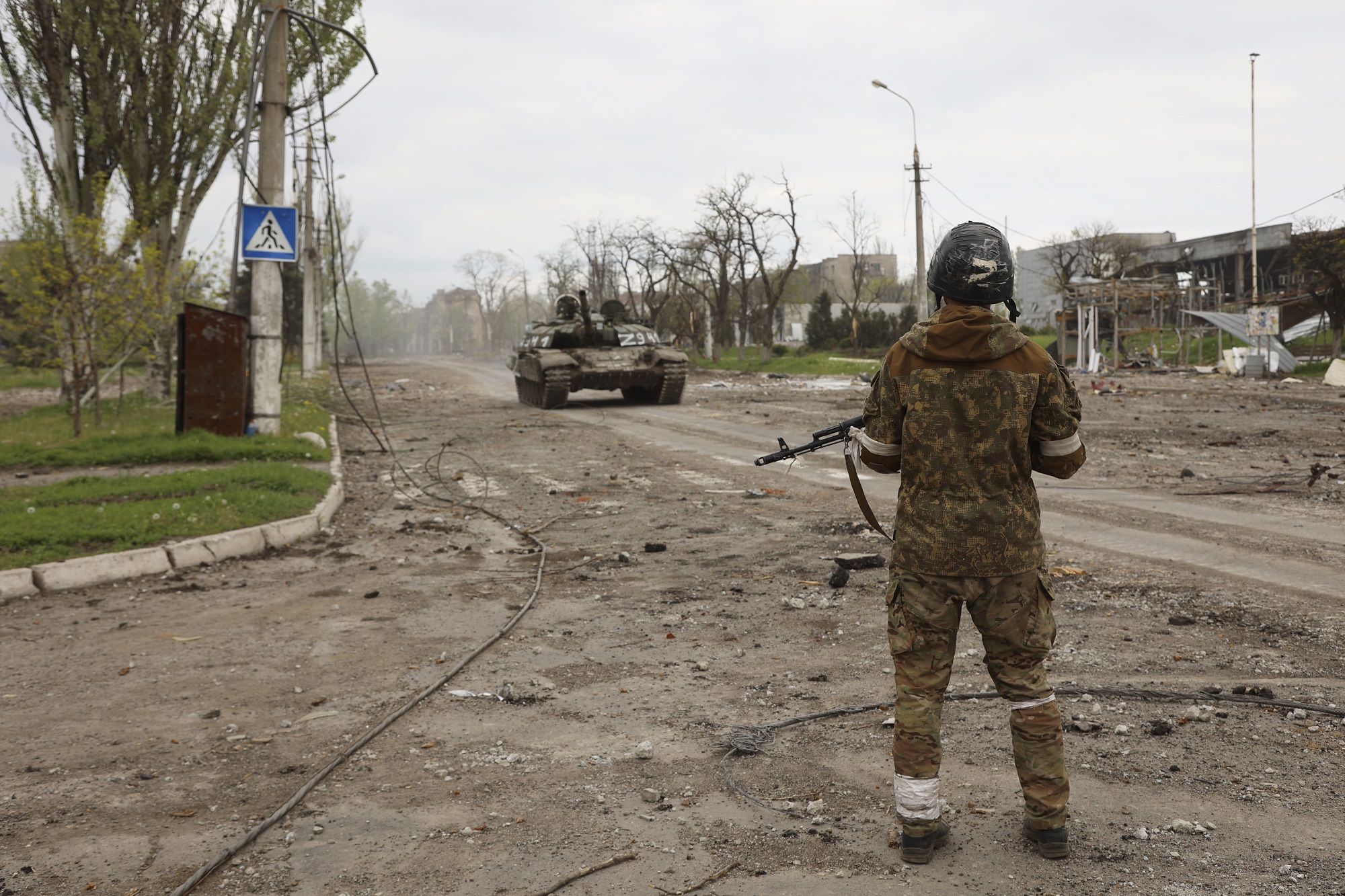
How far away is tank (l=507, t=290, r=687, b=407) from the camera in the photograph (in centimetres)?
2244

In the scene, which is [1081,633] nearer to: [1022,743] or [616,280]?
[1022,743]

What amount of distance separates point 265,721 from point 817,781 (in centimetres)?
235

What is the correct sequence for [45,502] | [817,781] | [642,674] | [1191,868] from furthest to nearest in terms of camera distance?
[45,502] → [642,674] → [817,781] → [1191,868]

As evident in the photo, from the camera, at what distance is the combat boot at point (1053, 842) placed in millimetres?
2965

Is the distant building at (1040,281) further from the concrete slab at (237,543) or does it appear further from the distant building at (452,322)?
the distant building at (452,322)

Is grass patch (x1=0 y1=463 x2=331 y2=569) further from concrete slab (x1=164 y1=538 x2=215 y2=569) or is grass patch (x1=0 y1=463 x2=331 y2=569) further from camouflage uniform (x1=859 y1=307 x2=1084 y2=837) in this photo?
camouflage uniform (x1=859 y1=307 x2=1084 y2=837)

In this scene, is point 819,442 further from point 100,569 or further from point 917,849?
point 100,569

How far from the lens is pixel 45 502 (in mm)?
9156

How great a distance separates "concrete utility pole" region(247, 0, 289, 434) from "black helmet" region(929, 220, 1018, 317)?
11.4 m

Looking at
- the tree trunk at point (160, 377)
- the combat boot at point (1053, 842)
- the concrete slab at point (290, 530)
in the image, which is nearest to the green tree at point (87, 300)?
the tree trunk at point (160, 377)

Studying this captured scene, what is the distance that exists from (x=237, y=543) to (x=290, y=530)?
61 cm

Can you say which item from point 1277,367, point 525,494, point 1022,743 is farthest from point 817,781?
point 1277,367

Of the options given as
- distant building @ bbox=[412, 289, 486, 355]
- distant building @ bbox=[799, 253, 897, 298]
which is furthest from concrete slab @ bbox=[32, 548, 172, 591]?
distant building @ bbox=[412, 289, 486, 355]

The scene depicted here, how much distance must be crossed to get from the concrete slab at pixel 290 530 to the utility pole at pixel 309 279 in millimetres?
23887
